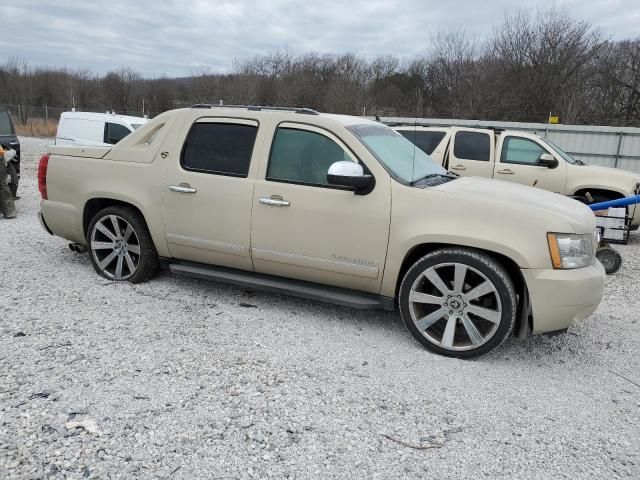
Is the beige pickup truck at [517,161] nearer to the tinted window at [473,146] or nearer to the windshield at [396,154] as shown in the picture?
the tinted window at [473,146]

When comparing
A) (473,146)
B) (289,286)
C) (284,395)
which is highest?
(473,146)

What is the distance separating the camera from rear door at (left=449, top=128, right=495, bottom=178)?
29.8 feet

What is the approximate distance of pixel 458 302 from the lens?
149 inches

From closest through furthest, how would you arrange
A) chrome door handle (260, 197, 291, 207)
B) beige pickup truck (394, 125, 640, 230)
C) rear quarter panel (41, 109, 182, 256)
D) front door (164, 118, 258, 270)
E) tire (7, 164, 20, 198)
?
1. chrome door handle (260, 197, 291, 207)
2. front door (164, 118, 258, 270)
3. rear quarter panel (41, 109, 182, 256)
4. beige pickup truck (394, 125, 640, 230)
5. tire (7, 164, 20, 198)

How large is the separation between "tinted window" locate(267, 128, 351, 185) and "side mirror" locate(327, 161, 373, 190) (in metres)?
0.27

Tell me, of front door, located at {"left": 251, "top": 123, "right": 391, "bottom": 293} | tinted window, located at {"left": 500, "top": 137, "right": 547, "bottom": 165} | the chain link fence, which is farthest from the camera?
the chain link fence

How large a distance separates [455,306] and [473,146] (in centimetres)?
610

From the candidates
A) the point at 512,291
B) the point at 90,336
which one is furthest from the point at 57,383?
the point at 512,291

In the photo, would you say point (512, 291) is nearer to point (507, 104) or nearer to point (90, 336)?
point (90, 336)

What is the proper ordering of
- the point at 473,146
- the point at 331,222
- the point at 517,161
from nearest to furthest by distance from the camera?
the point at 331,222 < the point at 517,161 < the point at 473,146

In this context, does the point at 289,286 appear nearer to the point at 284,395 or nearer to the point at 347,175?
the point at 347,175

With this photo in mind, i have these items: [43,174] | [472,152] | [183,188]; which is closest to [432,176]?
[183,188]

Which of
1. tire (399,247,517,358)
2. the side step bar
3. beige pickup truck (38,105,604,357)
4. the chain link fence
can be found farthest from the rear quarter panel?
the chain link fence

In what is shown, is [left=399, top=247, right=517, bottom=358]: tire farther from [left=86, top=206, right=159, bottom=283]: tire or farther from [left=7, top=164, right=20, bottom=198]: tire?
[left=7, top=164, right=20, bottom=198]: tire
